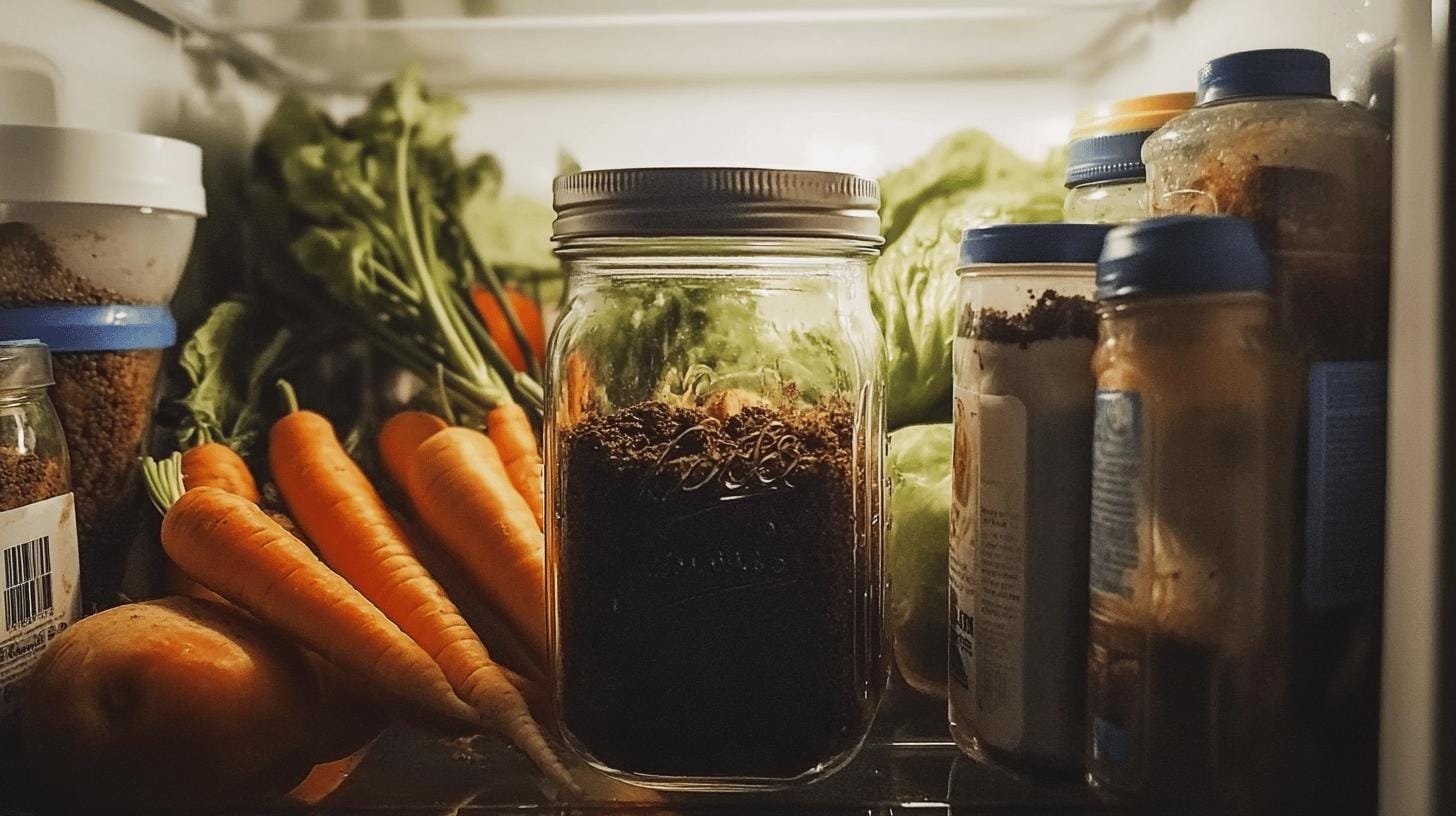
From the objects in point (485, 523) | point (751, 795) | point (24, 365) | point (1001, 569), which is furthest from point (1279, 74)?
point (24, 365)

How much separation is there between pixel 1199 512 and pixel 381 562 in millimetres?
544

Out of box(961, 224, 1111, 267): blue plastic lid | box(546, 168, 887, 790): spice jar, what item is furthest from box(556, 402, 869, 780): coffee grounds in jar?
box(961, 224, 1111, 267): blue plastic lid

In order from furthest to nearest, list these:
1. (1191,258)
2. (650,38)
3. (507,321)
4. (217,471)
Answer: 1. (507,321)
2. (650,38)
3. (217,471)
4. (1191,258)

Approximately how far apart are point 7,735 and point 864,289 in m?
0.52

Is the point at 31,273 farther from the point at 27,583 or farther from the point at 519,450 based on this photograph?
the point at 519,450

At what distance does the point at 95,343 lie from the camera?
2.43ft

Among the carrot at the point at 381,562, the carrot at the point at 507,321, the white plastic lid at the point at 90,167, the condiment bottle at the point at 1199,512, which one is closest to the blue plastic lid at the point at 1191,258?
the condiment bottle at the point at 1199,512

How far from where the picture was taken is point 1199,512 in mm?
466

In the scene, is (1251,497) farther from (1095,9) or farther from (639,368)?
(1095,9)

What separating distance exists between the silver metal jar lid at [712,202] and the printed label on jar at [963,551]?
0.11 m

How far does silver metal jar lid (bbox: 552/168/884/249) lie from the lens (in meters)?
0.53

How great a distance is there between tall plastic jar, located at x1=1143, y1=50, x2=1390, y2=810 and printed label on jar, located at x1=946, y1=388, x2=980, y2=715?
15cm

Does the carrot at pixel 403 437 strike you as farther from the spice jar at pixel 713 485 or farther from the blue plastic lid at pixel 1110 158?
the blue plastic lid at pixel 1110 158

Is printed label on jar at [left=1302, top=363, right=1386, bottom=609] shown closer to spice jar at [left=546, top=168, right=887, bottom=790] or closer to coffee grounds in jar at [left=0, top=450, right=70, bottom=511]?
spice jar at [left=546, top=168, right=887, bottom=790]
